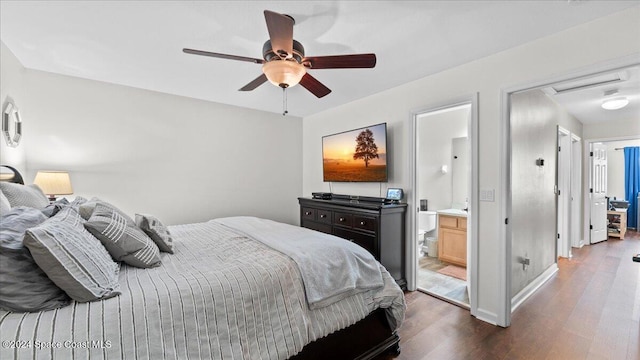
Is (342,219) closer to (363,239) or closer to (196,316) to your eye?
(363,239)

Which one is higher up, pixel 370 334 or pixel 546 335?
pixel 370 334

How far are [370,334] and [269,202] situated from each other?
302 centimetres

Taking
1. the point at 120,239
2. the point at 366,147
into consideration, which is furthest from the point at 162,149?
the point at 366,147

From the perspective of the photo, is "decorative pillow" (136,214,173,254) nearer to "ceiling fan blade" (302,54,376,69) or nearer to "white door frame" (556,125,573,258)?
"ceiling fan blade" (302,54,376,69)

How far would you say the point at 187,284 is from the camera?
1232 mm

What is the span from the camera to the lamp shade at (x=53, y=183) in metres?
2.54

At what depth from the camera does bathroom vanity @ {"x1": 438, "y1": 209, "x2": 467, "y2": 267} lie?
368 centimetres

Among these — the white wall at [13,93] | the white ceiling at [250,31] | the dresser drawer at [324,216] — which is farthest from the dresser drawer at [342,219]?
the white wall at [13,93]

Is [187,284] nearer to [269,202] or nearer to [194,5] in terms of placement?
[194,5]

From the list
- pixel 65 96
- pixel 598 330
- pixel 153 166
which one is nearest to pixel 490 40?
pixel 598 330

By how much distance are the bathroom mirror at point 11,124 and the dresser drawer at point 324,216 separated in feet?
10.5

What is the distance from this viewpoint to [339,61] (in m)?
1.87

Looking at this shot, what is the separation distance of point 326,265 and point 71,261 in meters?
1.22

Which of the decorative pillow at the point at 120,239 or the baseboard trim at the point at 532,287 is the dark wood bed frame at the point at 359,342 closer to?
Answer: the decorative pillow at the point at 120,239
